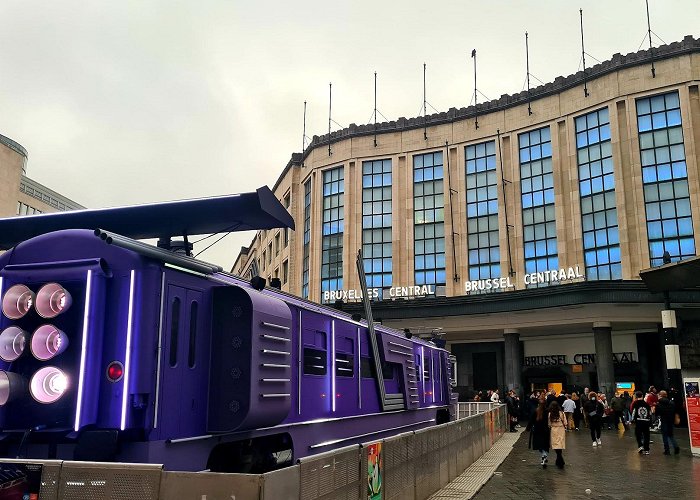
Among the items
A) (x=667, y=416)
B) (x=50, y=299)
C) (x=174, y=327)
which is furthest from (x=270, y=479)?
(x=667, y=416)

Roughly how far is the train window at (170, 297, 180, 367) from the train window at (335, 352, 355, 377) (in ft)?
16.7

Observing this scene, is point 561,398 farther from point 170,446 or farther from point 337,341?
point 170,446

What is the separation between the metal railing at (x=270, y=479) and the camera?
4.73m

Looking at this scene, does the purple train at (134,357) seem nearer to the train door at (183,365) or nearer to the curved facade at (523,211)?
the train door at (183,365)

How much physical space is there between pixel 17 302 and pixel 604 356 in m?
37.5

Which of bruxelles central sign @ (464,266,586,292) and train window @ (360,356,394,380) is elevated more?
bruxelles central sign @ (464,266,586,292)

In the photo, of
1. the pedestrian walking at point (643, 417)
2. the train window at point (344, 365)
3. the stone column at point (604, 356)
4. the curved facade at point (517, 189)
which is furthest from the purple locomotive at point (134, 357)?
the curved facade at point (517, 189)

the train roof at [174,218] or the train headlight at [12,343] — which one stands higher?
the train roof at [174,218]

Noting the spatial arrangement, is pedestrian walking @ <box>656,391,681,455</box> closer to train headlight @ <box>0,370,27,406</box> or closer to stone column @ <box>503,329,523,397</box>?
train headlight @ <box>0,370,27,406</box>

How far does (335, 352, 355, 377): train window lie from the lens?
12.0 metres

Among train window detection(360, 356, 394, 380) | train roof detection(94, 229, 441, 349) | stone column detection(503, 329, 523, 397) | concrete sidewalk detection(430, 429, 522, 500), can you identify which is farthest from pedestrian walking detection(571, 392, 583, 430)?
train roof detection(94, 229, 441, 349)

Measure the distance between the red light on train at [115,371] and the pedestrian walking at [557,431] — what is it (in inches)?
487

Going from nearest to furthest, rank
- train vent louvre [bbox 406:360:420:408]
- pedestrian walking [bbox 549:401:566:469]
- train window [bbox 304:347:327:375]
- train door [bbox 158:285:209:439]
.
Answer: train door [bbox 158:285:209:439]
train window [bbox 304:347:327:375]
pedestrian walking [bbox 549:401:566:469]
train vent louvre [bbox 406:360:420:408]

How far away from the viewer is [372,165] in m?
51.9
